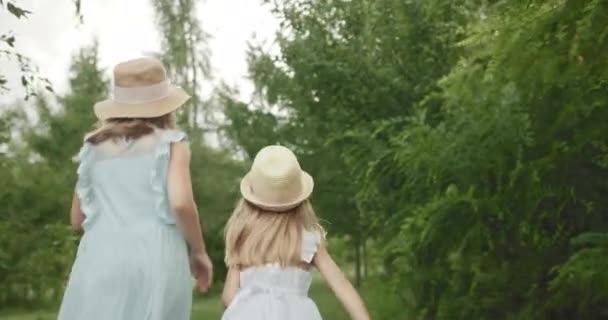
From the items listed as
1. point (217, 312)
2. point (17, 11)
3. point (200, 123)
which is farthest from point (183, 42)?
point (17, 11)

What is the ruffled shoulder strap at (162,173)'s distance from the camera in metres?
5.51

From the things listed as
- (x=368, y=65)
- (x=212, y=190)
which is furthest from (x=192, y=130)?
(x=368, y=65)

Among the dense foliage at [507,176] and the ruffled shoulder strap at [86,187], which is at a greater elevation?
the ruffled shoulder strap at [86,187]

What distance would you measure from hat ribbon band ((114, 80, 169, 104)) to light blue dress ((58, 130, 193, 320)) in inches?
6.0

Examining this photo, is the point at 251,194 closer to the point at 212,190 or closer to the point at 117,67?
the point at 117,67

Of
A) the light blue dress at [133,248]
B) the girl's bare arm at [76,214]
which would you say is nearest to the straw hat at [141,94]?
the light blue dress at [133,248]

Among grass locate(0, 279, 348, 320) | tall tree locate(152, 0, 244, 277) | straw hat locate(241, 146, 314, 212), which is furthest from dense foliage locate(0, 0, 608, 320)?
tall tree locate(152, 0, 244, 277)

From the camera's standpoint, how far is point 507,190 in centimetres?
1084

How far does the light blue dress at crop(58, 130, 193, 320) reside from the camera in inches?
218

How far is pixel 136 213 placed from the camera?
5.61 m

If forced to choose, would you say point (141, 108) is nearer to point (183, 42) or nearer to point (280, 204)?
point (280, 204)

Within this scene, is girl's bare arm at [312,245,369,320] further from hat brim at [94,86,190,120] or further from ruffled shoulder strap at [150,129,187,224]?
hat brim at [94,86,190,120]

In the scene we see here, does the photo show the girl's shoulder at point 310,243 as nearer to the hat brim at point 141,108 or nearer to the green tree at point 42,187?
the hat brim at point 141,108

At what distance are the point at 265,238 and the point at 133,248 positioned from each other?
0.50m
